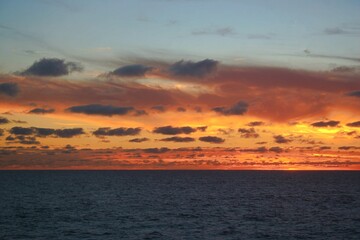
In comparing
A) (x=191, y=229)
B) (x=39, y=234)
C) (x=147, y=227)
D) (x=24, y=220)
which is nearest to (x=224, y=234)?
(x=191, y=229)

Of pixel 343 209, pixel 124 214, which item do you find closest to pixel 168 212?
pixel 124 214

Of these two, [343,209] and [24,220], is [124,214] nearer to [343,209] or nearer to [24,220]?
[24,220]

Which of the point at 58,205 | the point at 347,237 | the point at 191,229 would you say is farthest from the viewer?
the point at 58,205

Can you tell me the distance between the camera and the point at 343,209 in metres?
112

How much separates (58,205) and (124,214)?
26158 mm

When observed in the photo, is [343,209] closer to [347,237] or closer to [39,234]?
[347,237]

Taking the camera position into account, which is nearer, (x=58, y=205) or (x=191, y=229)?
(x=191, y=229)

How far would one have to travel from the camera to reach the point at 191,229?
78875mm

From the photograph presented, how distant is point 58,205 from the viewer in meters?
118

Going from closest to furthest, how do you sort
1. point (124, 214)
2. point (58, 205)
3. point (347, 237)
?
point (347, 237)
point (124, 214)
point (58, 205)

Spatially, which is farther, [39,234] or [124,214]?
[124,214]

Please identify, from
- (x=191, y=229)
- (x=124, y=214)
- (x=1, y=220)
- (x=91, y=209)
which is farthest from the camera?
(x=91, y=209)

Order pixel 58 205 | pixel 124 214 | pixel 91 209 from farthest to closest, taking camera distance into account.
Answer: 1. pixel 58 205
2. pixel 91 209
3. pixel 124 214

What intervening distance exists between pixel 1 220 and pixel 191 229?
34.5 m
